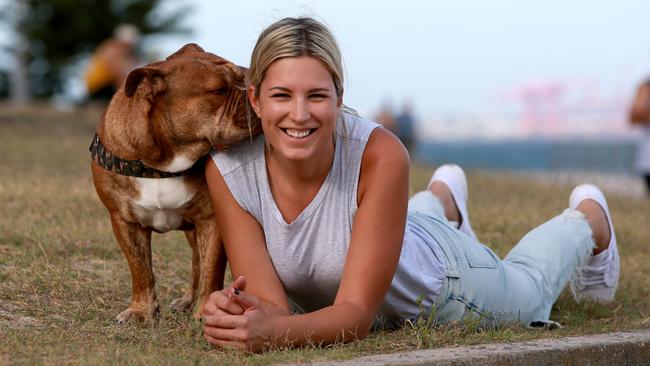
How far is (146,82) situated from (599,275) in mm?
2675

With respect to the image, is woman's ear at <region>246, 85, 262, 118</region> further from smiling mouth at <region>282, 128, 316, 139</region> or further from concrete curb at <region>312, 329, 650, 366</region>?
concrete curb at <region>312, 329, 650, 366</region>

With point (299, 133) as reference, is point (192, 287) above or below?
below

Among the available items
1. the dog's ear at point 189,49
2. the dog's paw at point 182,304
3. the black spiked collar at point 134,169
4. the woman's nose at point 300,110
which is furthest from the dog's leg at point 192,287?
the woman's nose at point 300,110

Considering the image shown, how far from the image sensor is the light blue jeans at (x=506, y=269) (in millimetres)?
4816

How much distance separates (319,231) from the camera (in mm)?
4430

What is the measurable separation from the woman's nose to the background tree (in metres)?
27.6

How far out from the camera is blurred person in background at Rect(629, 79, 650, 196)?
13219 mm

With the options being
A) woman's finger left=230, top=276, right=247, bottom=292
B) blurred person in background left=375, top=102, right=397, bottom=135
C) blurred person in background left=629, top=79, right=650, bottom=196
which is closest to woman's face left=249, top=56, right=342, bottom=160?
woman's finger left=230, top=276, right=247, bottom=292

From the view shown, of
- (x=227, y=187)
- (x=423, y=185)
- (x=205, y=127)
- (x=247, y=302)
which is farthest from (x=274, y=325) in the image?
(x=423, y=185)

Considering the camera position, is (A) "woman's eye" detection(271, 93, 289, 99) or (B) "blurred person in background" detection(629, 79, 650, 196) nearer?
(A) "woman's eye" detection(271, 93, 289, 99)

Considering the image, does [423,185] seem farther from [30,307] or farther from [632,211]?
[30,307]

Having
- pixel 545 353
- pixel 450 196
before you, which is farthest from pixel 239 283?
pixel 450 196

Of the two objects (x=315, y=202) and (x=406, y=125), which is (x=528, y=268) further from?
(x=406, y=125)

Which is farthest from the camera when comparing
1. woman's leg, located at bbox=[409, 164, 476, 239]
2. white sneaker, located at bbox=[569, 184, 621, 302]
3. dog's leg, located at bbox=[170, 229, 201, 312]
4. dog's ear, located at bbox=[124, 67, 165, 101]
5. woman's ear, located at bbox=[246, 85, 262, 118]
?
woman's leg, located at bbox=[409, 164, 476, 239]
